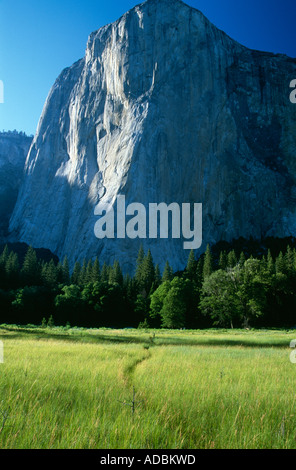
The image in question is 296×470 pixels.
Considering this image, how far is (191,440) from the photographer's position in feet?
13.8

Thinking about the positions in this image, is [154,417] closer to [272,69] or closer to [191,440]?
[191,440]

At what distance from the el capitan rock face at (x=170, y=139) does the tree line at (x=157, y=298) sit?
75.9 ft

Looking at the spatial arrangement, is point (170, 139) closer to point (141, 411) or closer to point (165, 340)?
point (165, 340)

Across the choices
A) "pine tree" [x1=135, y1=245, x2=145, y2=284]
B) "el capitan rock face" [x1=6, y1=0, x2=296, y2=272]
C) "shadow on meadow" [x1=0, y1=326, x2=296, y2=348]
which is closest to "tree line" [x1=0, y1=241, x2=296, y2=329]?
"pine tree" [x1=135, y1=245, x2=145, y2=284]

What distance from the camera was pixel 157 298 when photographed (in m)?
63.2

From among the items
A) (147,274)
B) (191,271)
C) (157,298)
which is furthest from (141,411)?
(191,271)

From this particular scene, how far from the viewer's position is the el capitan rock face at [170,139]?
10206 centimetres

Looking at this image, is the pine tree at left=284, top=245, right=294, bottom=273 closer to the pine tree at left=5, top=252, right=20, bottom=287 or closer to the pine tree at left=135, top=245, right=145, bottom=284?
the pine tree at left=135, top=245, right=145, bottom=284

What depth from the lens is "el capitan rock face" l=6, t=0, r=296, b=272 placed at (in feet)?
335

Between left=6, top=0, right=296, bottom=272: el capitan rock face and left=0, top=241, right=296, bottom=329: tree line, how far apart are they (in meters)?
23.1

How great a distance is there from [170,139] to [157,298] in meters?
61.5

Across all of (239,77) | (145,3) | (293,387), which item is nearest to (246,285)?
(293,387)

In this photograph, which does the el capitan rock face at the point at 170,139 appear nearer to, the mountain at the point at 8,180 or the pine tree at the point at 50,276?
the pine tree at the point at 50,276

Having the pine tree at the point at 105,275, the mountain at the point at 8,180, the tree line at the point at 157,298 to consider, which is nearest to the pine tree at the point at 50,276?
the tree line at the point at 157,298
